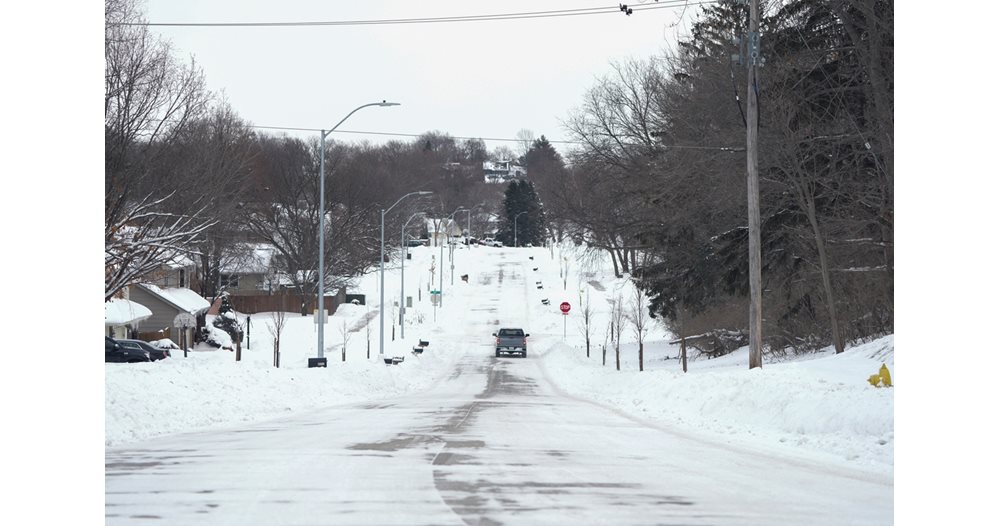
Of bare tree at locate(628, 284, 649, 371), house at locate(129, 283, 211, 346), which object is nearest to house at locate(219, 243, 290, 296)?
house at locate(129, 283, 211, 346)

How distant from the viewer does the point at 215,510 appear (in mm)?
9414

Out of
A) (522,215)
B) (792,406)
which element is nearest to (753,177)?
(792,406)

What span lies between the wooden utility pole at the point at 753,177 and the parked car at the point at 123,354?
99.4 feet

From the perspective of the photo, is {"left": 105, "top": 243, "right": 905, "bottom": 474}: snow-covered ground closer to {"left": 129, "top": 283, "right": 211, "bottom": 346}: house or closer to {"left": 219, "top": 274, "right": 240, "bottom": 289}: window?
{"left": 129, "top": 283, "right": 211, "bottom": 346}: house

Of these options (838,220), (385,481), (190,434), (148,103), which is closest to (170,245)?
(148,103)

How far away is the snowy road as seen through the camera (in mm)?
9320

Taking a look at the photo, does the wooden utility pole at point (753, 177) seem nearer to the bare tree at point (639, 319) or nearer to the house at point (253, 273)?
the bare tree at point (639, 319)

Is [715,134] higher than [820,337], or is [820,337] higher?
[715,134]

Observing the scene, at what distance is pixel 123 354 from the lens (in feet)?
148

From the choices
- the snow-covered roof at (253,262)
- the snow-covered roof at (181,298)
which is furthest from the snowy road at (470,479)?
the snow-covered roof at (253,262)

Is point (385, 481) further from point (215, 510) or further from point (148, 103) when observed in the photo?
point (148, 103)
